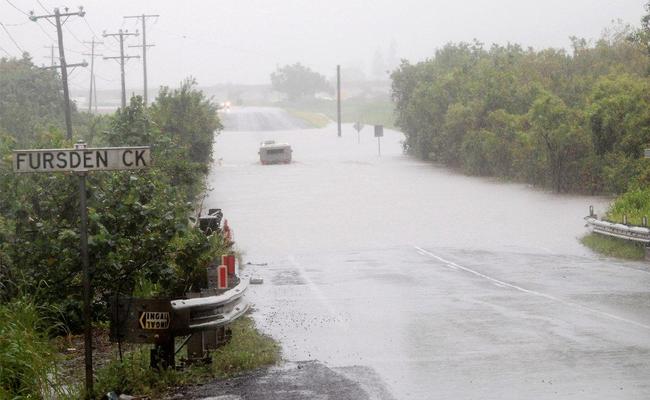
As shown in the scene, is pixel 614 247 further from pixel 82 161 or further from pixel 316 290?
pixel 82 161

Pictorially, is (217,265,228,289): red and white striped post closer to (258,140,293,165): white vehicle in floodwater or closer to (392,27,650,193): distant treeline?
(392,27,650,193): distant treeline

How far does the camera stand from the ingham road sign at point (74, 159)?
10609mm

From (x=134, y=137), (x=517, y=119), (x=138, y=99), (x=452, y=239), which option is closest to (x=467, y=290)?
(x=452, y=239)

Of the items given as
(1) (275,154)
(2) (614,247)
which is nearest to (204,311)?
(2) (614,247)

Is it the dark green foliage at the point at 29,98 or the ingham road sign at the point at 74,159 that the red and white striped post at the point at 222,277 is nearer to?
the ingham road sign at the point at 74,159

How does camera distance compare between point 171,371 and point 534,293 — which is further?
point 534,293

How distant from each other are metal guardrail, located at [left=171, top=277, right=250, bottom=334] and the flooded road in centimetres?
104

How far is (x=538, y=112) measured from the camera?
44.0 m

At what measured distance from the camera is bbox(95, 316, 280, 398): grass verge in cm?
1029

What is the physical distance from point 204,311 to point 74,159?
2.03 metres

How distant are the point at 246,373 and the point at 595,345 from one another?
4.18 metres

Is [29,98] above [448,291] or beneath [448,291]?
above

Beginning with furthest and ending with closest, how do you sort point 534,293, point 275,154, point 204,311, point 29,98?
point 29,98, point 275,154, point 534,293, point 204,311

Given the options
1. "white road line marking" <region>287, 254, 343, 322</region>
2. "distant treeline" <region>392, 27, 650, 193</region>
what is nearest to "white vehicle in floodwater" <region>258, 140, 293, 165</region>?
"distant treeline" <region>392, 27, 650, 193</region>
